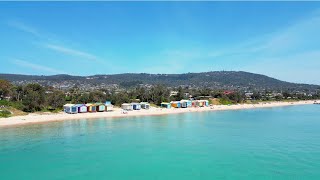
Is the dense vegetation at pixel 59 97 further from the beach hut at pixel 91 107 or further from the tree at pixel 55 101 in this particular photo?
the beach hut at pixel 91 107

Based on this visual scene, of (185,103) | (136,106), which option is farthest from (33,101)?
(185,103)

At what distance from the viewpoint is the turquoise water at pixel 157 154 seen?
1731cm

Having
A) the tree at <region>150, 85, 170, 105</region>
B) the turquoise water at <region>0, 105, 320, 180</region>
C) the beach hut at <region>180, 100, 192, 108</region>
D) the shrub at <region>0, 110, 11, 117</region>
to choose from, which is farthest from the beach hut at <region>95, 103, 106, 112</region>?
the beach hut at <region>180, 100, 192, 108</region>

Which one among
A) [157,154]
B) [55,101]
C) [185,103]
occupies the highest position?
[55,101]

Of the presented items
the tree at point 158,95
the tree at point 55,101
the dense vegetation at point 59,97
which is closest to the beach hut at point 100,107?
the dense vegetation at point 59,97

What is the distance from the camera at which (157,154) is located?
2177cm

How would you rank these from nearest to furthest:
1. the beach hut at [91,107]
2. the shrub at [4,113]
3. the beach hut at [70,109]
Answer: the shrub at [4,113]
the beach hut at [70,109]
the beach hut at [91,107]

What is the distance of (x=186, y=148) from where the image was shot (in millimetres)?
23688

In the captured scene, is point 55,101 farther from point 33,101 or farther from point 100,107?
point 100,107

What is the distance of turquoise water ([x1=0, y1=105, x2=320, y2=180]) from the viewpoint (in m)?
17.3

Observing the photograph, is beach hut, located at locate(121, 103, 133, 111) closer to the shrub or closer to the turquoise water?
the shrub

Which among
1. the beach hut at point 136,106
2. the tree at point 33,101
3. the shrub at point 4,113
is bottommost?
the shrub at point 4,113

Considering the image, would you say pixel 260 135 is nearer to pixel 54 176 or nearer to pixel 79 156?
pixel 79 156

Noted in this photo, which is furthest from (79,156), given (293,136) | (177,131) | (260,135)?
(293,136)
